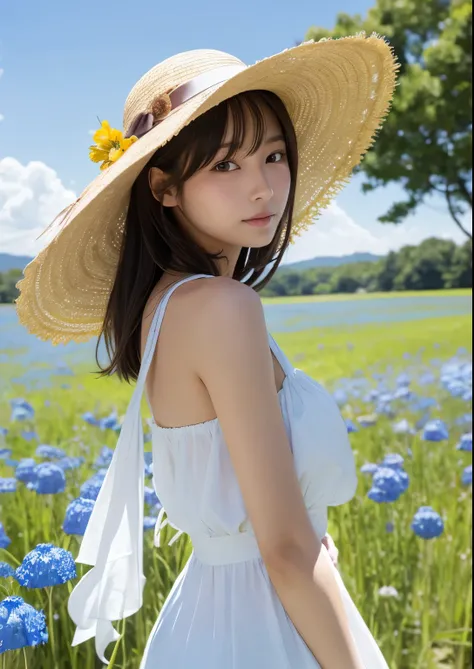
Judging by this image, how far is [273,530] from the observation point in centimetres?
82

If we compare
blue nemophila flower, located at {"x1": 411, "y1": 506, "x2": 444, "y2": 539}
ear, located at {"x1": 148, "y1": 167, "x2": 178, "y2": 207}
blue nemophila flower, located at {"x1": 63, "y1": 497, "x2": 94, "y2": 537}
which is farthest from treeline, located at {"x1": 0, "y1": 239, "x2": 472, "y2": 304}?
ear, located at {"x1": 148, "y1": 167, "x2": 178, "y2": 207}

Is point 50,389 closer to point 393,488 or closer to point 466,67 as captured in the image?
point 393,488

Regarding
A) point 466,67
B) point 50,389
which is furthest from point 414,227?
point 50,389

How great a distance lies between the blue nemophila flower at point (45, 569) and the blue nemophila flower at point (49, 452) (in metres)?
0.33

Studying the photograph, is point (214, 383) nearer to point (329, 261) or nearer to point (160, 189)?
point (160, 189)

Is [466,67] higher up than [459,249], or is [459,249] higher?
[466,67]

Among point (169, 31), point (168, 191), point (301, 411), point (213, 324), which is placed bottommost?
point (301, 411)

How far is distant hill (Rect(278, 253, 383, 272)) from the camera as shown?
2330mm

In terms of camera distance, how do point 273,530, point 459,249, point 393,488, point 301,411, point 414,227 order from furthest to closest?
point 459,249 < point 414,227 < point 393,488 < point 301,411 < point 273,530

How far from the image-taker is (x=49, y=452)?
146 centimetres

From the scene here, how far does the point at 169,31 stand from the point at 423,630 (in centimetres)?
155

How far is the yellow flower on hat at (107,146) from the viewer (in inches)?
40.5

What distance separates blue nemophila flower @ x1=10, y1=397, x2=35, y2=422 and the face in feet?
2.01

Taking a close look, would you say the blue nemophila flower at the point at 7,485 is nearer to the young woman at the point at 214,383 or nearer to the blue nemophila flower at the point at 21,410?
the blue nemophila flower at the point at 21,410
